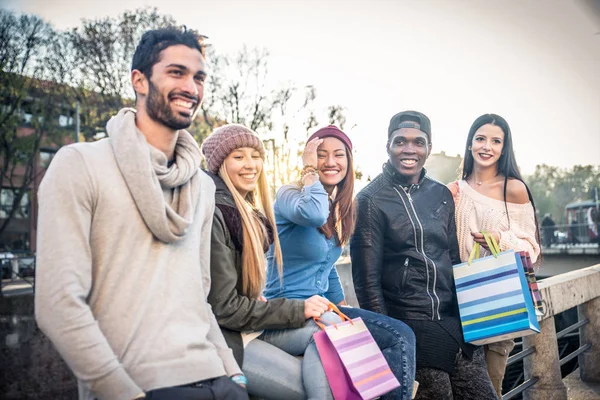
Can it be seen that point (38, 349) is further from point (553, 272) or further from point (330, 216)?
point (553, 272)

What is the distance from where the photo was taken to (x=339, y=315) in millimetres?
3012

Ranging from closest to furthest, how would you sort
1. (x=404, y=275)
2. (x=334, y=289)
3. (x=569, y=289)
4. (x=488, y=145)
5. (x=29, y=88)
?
1. (x=404, y=275)
2. (x=334, y=289)
3. (x=488, y=145)
4. (x=569, y=289)
5. (x=29, y=88)

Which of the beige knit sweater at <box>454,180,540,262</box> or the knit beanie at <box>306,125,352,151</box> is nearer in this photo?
the knit beanie at <box>306,125,352,151</box>

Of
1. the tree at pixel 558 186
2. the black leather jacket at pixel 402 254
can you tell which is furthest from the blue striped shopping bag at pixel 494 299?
the tree at pixel 558 186

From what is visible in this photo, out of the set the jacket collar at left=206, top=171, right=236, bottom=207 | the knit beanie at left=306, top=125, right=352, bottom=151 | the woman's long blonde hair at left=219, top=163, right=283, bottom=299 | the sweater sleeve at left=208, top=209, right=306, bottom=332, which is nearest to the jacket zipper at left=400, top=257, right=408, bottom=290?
the knit beanie at left=306, top=125, right=352, bottom=151

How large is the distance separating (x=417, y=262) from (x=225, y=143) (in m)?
1.56

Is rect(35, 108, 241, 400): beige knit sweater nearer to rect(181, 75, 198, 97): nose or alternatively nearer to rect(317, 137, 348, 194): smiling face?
rect(181, 75, 198, 97): nose

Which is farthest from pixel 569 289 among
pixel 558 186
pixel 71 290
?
pixel 558 186

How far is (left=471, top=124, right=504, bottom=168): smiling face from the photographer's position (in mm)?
4262

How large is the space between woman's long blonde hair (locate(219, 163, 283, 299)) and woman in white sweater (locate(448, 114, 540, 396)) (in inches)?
66.2

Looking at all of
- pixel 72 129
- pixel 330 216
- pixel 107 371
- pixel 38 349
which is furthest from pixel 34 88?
pixel 107 371

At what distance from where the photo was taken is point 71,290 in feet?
6.06

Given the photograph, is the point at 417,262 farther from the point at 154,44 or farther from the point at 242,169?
the point at 154,44

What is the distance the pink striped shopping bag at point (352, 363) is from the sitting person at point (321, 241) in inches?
4.1
